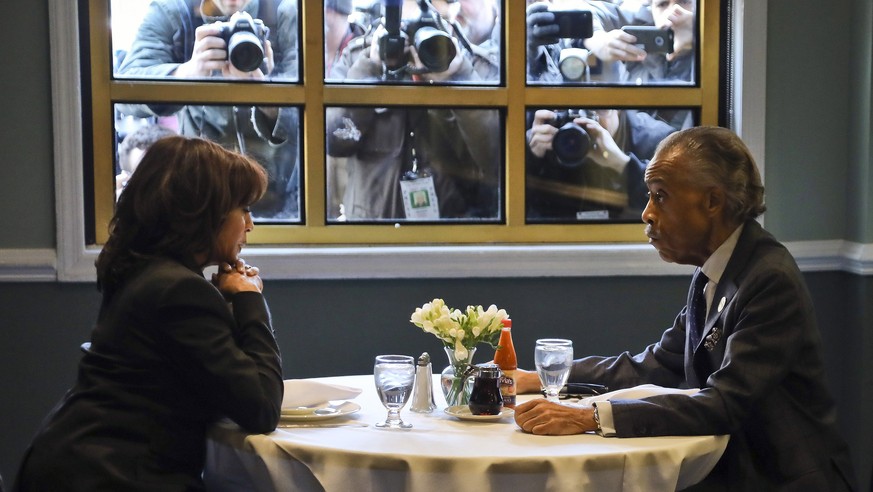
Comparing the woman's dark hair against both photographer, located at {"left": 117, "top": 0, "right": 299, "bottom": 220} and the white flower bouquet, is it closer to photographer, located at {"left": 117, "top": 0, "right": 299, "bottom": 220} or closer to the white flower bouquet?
the white flower bouquet

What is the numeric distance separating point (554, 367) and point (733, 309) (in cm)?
40

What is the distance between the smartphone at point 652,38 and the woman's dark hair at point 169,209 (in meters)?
2.19

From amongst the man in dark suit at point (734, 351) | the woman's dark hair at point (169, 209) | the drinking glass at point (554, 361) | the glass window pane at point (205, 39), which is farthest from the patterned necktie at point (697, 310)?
the glass window pane at point (205, 39)

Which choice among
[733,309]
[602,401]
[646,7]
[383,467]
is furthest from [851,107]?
[383,467]

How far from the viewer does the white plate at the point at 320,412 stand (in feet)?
6.82

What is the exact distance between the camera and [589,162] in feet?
12.5

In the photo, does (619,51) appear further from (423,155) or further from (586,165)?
(423,155)

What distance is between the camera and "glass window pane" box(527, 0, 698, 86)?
12.3ft

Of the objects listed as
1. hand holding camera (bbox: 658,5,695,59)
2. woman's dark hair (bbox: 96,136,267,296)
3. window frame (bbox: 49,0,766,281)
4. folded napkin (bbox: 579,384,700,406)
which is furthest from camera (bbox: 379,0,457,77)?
folded napkin (bbox: 579,384,700,406)

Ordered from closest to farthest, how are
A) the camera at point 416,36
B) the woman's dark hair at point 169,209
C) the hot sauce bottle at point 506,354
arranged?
the woman's dark hair at point 169,209 < the hot sauce bottle at point 506,354 < the camera at point 416,36

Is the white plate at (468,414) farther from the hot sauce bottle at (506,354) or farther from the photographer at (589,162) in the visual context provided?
the photographer at (589,162)

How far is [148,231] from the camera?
200 centimetres

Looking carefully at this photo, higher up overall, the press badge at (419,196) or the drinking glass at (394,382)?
the press badge at (419,196)

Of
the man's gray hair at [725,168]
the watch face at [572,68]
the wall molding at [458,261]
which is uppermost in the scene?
the watch face at [572,68]
